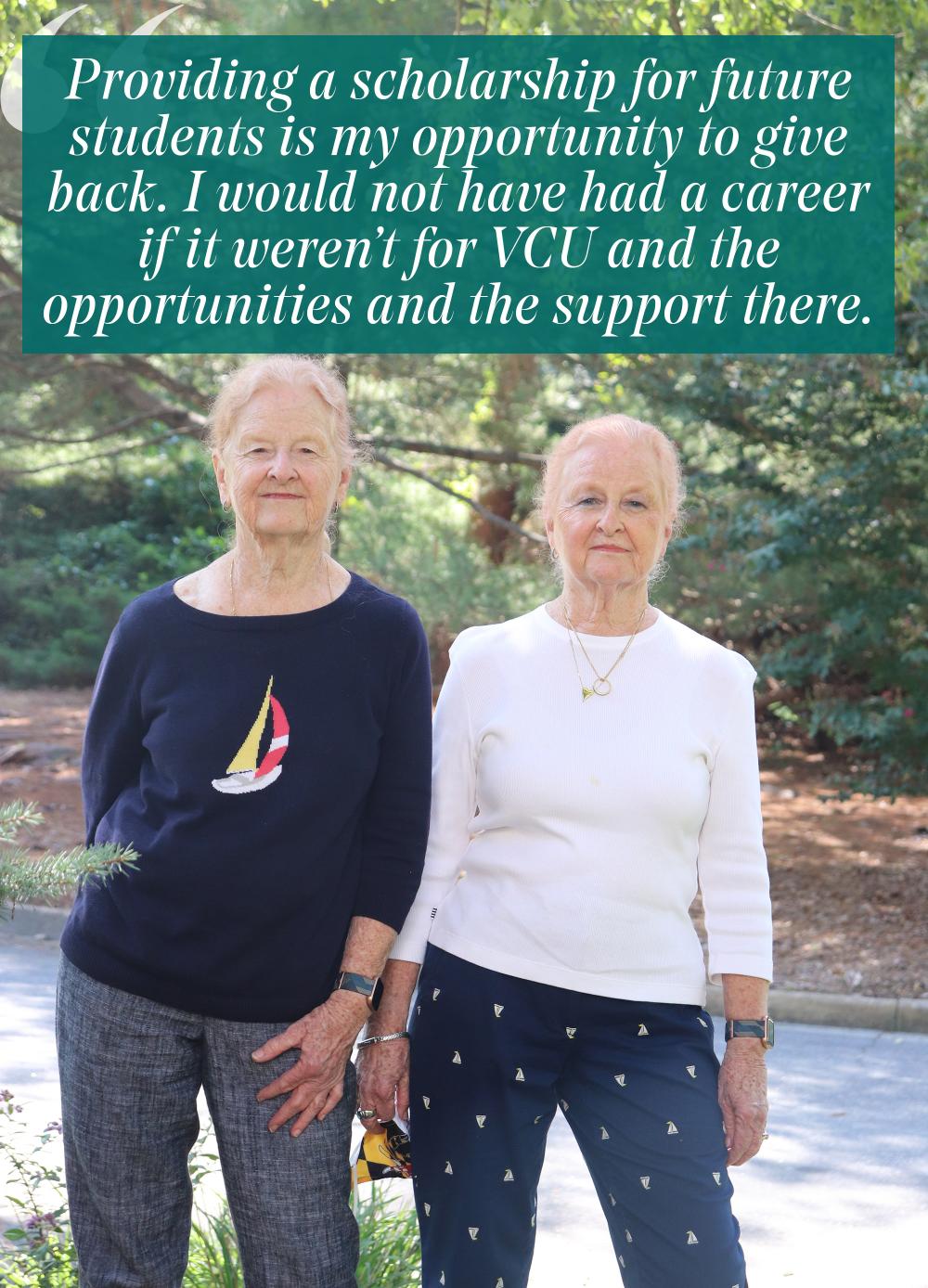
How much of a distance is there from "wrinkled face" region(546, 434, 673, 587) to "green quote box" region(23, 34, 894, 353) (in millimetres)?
4389

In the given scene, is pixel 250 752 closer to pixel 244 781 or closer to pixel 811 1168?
pixel 244 781

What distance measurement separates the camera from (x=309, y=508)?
7.88 feet

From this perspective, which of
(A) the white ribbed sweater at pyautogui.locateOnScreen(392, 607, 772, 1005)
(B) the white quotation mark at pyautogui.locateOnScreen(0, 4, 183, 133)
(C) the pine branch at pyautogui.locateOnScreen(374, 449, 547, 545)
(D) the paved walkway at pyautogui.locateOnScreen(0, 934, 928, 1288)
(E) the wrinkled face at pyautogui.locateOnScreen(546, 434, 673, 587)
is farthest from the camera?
(C) the pine branch at pyautogui.locateOnScreen(374, 449, 547, 545)

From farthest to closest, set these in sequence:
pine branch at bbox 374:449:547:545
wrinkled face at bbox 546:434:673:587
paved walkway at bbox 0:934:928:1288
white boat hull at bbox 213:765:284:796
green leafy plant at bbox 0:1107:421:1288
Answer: pine branch at bbox 374:449:547:545 → paved walkway at bbox 0:934:928:1288 → green leafy plant at bbox 0:1107:421:1288 → wrinkled face at bbox 546:434:673:587 → white boat hull at bbox 213:765:284:796

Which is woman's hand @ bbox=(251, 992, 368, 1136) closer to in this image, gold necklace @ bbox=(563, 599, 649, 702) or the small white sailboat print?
the small white sailboat print

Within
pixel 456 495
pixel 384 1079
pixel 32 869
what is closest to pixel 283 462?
pixel 32 869

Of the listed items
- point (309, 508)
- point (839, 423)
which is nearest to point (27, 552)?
point (839, 423)

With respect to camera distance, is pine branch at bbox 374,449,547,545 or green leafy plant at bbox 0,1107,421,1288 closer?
green leafy plant at bbox 0,1107,421,1288

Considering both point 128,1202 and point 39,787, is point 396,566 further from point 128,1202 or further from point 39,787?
point 128,1202

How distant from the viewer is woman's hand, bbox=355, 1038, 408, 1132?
2488mm

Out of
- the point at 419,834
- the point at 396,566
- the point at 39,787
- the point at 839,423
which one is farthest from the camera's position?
the point at 39,787

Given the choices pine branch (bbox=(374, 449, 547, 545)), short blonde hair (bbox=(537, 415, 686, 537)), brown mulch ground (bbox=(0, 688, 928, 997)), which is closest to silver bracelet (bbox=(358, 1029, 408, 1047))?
short blonde hair (bbox=(537, 415, 686, 537))

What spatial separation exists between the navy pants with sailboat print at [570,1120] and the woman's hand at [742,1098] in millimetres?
43

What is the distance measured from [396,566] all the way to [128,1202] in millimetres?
7081
